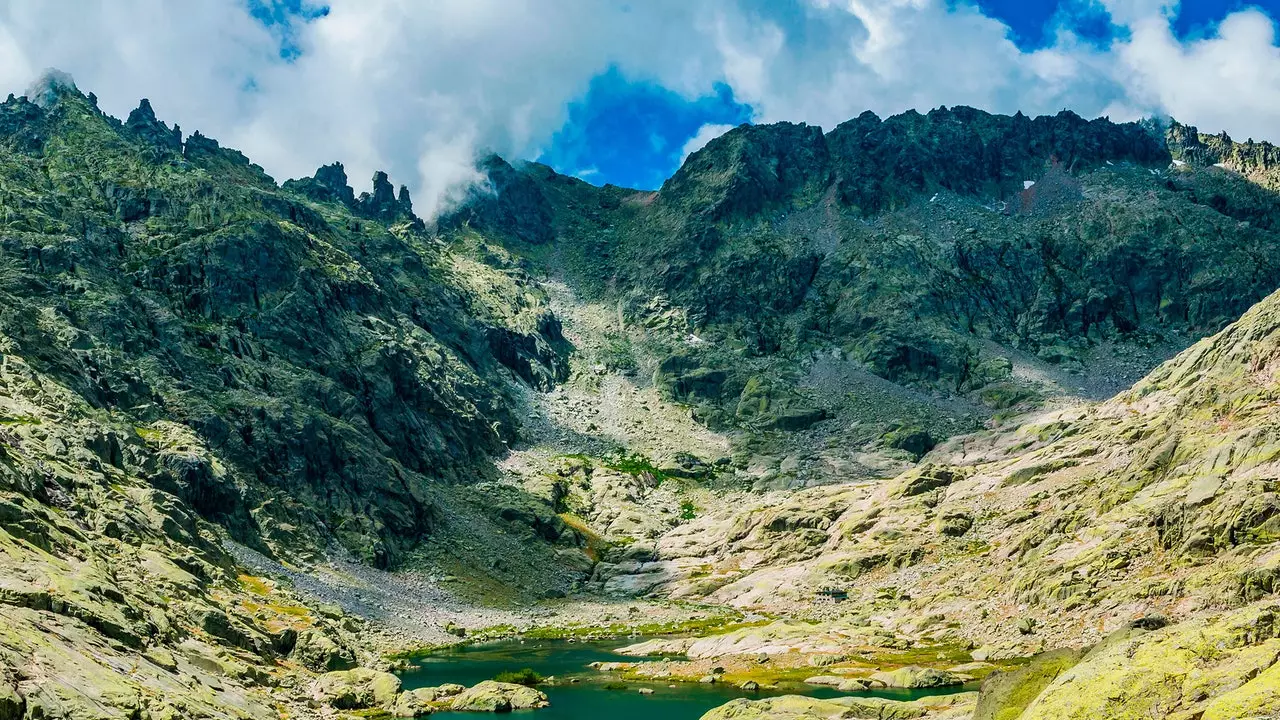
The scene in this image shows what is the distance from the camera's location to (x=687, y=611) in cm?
14550

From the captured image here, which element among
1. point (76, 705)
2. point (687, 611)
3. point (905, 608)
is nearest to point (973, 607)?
point (905, 608)


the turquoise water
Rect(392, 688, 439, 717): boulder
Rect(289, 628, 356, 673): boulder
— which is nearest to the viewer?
Rect(392, 688, 439, 717): boulder

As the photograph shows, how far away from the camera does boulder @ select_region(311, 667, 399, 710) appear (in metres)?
72.3

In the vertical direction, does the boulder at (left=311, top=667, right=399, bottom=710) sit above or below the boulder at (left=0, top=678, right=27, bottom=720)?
below

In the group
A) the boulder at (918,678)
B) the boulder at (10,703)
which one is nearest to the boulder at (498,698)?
the boulder at (918,678)

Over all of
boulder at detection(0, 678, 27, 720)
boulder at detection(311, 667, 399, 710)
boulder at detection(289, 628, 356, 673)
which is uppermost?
boulder at detection(0, 678, 27, 720)

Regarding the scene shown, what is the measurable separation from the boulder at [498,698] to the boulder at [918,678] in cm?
2947

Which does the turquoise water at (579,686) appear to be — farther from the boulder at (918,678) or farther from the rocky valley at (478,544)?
the rocky valley at (478,544)

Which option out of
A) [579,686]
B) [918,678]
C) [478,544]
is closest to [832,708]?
[918,678]

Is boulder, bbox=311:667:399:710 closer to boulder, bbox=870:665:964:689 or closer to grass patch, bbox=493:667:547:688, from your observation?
grass patch, bbox=493:667:547:688

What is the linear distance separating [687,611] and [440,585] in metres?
39.7

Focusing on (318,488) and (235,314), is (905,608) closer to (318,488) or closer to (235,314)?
(318,488)

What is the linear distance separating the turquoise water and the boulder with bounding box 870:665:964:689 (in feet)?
6.27

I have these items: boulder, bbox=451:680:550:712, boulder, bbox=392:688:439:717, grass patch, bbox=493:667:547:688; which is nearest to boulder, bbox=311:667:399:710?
boulder, bbox=392:688:439:717
